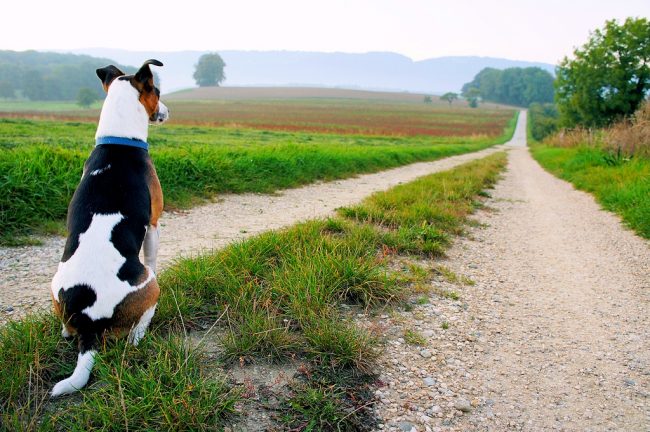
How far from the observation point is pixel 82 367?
2.29m

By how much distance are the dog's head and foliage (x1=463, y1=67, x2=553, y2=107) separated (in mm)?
155155

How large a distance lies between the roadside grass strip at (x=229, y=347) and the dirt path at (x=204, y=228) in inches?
40.0

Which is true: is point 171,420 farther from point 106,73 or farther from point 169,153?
point 169,153

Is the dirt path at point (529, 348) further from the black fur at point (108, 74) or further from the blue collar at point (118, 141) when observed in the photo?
the black fur at point (108, 74)

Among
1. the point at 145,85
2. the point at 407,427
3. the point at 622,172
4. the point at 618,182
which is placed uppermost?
the point at 145,85

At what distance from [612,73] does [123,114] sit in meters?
35.8

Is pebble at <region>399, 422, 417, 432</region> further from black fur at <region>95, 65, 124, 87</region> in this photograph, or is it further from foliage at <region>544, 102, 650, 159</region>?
foliage at <region>544, 102, 650, 159</region>

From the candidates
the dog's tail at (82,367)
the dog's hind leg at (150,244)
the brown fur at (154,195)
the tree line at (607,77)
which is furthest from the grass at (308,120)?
the dog's tail at (82,367)

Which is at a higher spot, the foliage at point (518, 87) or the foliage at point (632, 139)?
the foliage at point (518, 87)

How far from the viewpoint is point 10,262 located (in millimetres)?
4387

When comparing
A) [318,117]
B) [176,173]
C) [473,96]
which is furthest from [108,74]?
[473,96]

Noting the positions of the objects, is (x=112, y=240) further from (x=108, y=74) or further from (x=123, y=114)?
(x=108, y=74)

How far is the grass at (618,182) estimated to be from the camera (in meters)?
7.28

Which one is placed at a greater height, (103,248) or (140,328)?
(103,248)
